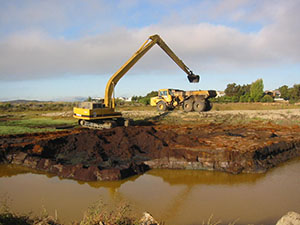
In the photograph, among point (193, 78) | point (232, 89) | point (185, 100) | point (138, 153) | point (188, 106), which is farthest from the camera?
point (232, 89)

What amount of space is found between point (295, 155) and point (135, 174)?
7223 millimetres

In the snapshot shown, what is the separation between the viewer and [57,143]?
10531 millimetres

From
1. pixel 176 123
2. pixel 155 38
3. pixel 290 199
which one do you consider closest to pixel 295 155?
pixel 290 199

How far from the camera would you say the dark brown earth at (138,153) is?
805 centimetres

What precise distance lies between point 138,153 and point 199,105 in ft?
33.8

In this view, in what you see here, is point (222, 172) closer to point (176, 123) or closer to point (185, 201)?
point (185, 201)

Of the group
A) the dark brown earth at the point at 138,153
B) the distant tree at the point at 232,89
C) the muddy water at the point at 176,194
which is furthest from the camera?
the distant tree at the point at 232,89

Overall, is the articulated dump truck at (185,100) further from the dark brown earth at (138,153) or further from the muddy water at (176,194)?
the muddy water at (176,194)

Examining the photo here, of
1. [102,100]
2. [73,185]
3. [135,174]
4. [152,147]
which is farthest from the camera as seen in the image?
[102,100]

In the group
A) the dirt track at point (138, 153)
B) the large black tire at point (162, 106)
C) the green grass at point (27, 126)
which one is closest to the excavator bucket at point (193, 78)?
the large black tire at point (162, 106)

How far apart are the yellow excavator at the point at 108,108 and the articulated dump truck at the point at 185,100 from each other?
3.53 metres

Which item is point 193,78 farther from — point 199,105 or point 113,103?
point 113,103

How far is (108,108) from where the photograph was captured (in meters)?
14.8

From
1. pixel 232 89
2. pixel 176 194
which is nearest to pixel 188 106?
pixel 176 194
